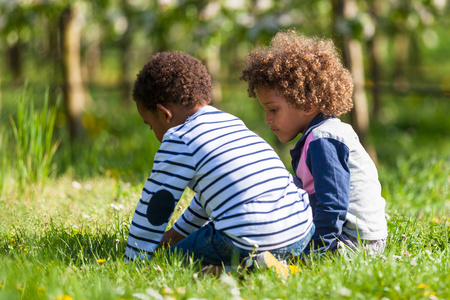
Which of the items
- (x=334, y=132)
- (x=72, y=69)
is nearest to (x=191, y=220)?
(x=334, y=132)

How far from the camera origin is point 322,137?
2314mm

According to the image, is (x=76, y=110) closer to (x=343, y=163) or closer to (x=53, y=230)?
(x=53, y=230)

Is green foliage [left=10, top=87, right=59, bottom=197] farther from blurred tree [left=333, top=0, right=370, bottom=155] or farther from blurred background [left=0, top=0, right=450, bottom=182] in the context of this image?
blurred tree [left=333, top=0, right=370, bottom=155]

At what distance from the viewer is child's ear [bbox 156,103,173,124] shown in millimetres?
2278

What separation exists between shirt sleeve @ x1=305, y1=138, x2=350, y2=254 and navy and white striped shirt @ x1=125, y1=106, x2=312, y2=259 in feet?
0.41

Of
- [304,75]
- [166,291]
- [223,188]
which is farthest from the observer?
[304,75]

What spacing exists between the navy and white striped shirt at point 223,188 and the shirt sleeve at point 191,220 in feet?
1.03

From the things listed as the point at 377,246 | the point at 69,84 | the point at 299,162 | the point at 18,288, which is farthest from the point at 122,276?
the point at 69,84

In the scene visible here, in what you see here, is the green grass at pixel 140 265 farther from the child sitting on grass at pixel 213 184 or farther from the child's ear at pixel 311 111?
the child's ear at pixel 311 111

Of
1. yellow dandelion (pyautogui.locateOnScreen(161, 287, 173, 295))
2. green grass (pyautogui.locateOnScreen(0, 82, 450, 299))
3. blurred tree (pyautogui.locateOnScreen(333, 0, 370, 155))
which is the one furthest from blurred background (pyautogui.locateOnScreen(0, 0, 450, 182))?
yellow dandelion (pyautogui.locateOnScreen(161, 287, 173, 295))

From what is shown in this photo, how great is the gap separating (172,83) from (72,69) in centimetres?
388

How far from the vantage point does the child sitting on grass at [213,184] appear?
83.0 inches

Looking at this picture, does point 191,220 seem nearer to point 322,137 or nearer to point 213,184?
point 213,184

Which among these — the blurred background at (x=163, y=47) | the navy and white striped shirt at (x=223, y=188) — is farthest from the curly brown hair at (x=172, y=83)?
the blurred background at (x=163, y=47)
